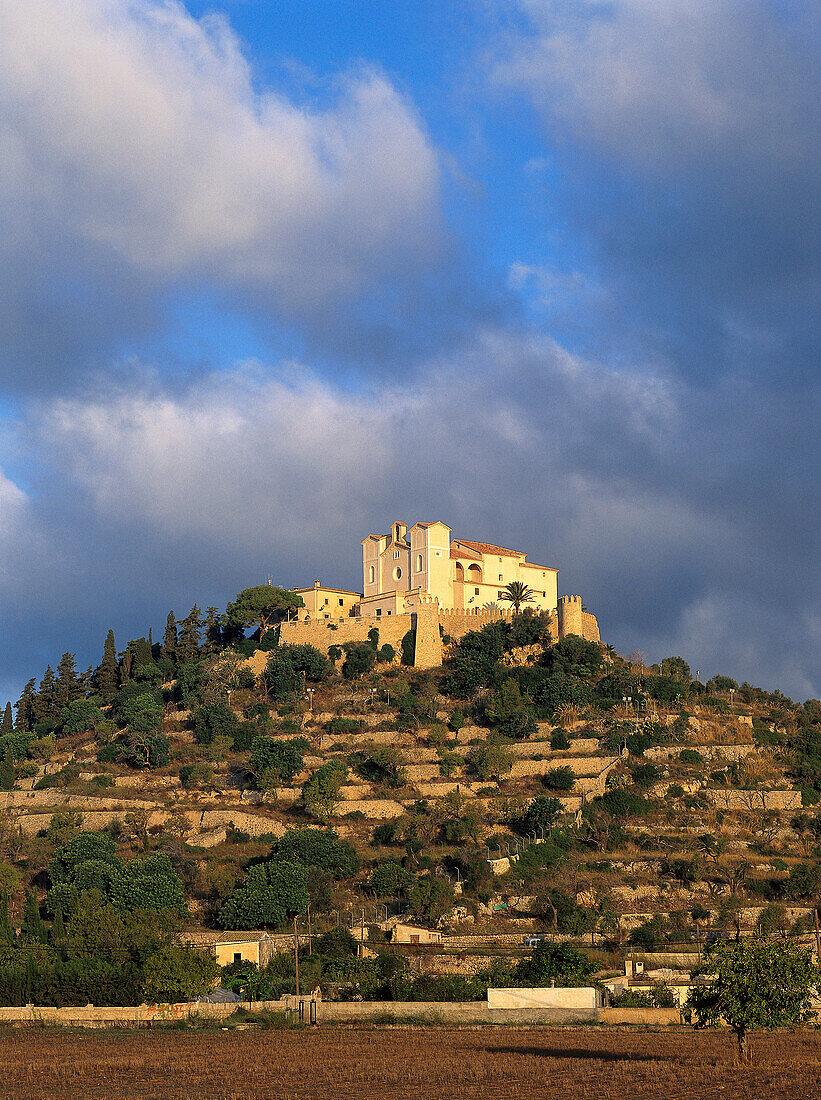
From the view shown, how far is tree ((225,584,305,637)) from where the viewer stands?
78.2 metres

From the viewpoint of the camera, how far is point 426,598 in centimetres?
7475

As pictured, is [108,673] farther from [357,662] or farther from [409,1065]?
[409,1065]

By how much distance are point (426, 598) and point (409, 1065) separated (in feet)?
156

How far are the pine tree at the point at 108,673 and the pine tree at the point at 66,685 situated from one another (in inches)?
69.1

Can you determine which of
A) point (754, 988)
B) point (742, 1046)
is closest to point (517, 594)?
point (742, 1046)

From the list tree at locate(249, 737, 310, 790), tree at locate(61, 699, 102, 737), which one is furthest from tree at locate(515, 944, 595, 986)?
tree at locate(61, 699, 102, 737)

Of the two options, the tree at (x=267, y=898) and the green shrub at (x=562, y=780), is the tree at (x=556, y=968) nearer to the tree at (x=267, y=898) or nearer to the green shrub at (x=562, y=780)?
the tree at (x=267, y=898)

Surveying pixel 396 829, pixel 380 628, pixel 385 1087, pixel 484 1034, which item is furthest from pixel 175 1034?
pixel 380 628

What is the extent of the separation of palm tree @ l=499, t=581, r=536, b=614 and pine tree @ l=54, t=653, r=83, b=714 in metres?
28.0

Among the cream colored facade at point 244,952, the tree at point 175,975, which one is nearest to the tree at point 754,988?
the tree at point 175,975

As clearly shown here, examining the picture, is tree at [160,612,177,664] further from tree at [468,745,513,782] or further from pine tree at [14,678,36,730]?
tree at [468,745,513,782]

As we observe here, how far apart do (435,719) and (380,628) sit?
1008cm

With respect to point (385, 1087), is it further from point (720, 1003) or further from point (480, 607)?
point (480, 607)

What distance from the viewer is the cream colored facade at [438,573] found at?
2985 inches
